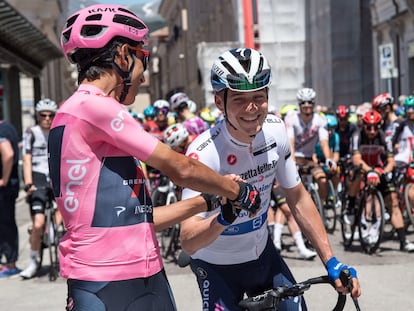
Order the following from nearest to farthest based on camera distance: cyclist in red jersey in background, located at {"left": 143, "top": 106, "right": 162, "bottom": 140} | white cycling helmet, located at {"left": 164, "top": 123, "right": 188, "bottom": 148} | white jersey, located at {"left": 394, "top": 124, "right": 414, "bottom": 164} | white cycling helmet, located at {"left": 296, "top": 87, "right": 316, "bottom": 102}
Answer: white cycling helmet, located at {"left": 164, "top": 123, "right": 188, "bottom": 148}, white jersey, located at {"left": 394, "top": 124, "right": 414, "bottom": 164}, white cycling helmet, located at {"left": 296, "top": 87, "right": 316, "bottom": 102}, cyclist in red jersey in background, located at {"left": 143, "top": 106, "right": 162, "bottom": 140}

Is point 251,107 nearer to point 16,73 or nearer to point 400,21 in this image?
point 16,73

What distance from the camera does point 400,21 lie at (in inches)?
1185

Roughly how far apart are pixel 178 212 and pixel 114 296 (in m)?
0.42

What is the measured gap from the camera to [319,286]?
8.05 meters

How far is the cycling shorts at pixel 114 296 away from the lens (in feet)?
9.26

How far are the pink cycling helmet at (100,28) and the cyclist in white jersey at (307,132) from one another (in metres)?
7.86

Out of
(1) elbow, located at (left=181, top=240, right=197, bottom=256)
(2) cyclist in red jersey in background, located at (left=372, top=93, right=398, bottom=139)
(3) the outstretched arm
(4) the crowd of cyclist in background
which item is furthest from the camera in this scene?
(2) cyclist in red jersey in background, located at (left=372, top=93, right=398, bottom=139)

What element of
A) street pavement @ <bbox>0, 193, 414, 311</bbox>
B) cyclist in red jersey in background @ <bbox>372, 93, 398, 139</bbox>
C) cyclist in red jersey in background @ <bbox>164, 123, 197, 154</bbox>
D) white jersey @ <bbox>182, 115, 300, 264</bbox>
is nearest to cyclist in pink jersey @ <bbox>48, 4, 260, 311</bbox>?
white jersey @ <bbox>182, 115, 300, 264</bbox>

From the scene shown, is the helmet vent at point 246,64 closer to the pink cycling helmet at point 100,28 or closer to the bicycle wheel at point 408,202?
the pink cycling helmet at point 100,28

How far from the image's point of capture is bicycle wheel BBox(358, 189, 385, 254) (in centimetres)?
955

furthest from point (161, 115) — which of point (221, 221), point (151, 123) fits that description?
point (221, 221)

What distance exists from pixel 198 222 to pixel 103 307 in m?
0.84

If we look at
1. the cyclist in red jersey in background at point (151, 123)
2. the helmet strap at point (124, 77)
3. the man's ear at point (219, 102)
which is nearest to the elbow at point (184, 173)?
the helmet strap at point (124, 77)

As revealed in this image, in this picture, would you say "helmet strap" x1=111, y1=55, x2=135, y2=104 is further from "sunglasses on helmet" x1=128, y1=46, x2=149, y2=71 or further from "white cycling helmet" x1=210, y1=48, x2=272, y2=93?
"white cycling helmet" x1=210, y1=48, x2=272, y2=93
